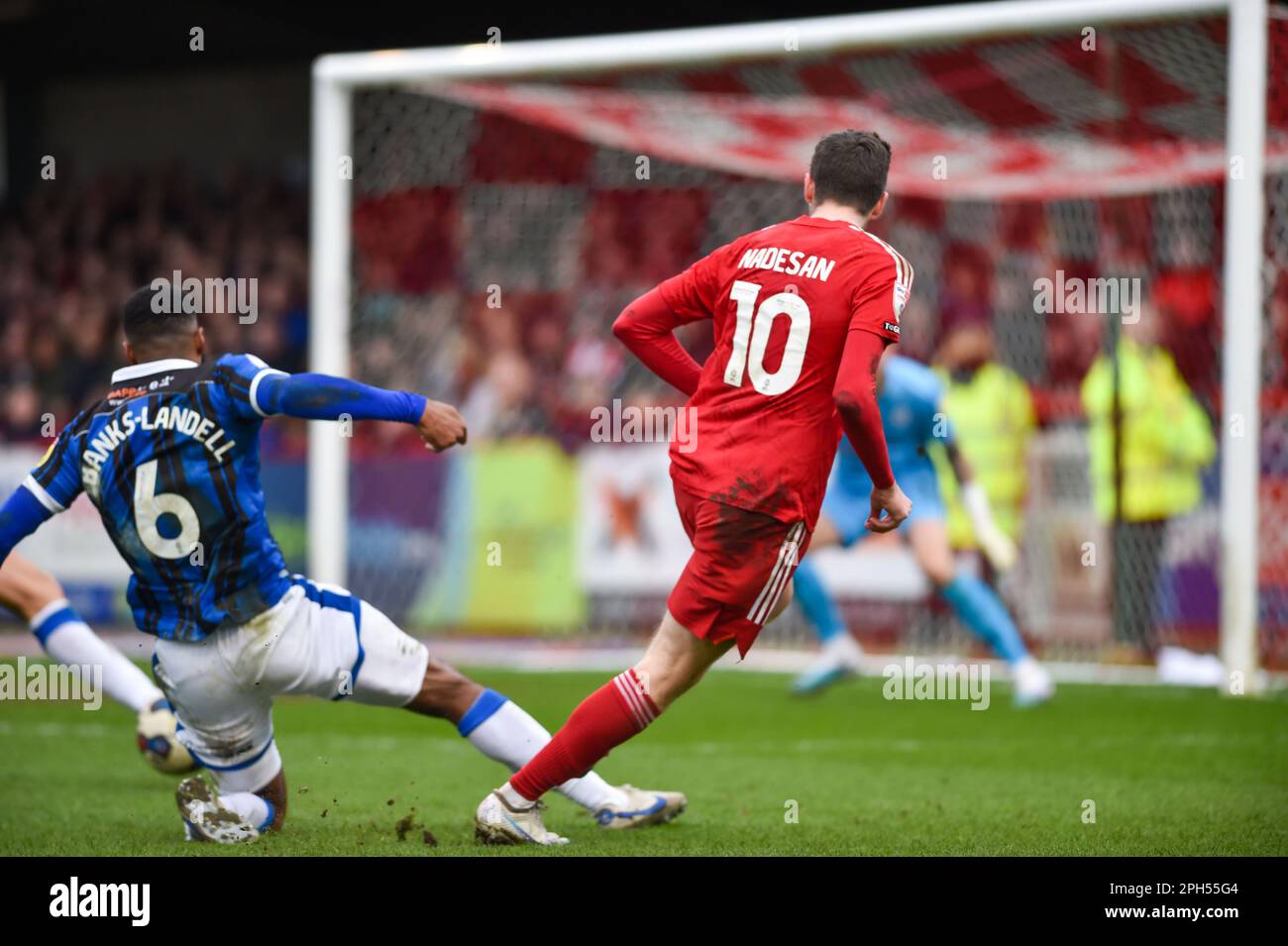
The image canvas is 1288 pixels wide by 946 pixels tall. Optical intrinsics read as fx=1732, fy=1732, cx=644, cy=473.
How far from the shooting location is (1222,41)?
386 inches

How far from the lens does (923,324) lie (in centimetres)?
1273

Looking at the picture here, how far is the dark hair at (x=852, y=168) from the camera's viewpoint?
4.69 meters

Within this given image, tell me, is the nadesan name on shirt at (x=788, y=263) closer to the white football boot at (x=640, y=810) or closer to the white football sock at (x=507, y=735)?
the white football sock at (x=507, y=735)

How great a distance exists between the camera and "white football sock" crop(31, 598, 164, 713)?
654 cm

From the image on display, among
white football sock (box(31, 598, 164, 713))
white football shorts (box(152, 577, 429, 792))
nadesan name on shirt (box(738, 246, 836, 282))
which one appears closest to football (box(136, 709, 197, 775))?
white football sock (box(31, 598, 164, 713))

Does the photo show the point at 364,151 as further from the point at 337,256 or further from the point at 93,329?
the point at 93,329

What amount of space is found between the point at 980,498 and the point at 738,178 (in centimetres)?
538

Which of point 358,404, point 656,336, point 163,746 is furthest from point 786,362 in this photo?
point 163,746

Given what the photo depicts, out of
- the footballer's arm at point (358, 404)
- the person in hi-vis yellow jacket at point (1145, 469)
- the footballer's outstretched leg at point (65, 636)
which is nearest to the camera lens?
the footballer's arm at point (358, 404)

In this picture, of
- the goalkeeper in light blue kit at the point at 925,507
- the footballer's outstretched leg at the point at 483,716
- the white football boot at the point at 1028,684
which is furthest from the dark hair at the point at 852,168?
the white football boot at the point at 1028,684

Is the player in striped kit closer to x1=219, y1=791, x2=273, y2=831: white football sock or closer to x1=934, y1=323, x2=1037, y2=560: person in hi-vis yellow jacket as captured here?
x1=219, y1=791, x2=273, y2=831: white football sock

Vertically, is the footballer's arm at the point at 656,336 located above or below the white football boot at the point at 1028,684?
above

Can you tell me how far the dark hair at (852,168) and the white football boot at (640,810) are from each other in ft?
6.16

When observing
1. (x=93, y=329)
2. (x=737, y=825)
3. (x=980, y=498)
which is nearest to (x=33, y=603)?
(x=737, y=825)
